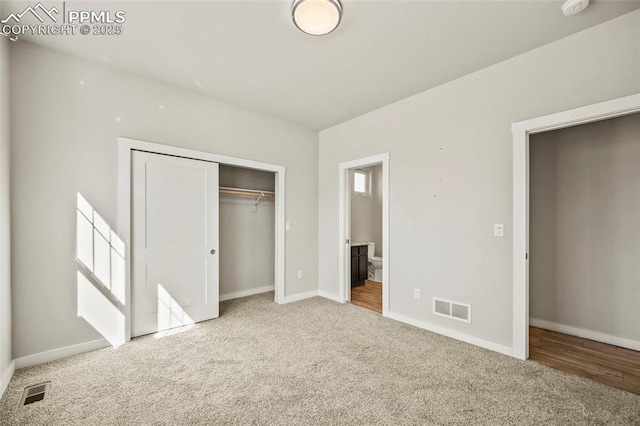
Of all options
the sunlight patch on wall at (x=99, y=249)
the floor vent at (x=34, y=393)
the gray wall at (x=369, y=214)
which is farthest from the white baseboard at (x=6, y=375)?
the gray wall at (x=369, y=214)

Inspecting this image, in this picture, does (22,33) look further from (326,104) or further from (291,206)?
(291,206)

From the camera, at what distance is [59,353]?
103 inches

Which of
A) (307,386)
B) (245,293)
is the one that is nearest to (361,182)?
(245,293)

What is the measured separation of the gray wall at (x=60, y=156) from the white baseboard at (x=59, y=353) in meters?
0.04

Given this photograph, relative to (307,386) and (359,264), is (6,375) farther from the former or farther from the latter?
(359,264)

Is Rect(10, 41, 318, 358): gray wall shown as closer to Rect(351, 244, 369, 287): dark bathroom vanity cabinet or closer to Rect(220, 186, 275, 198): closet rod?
Rect(220, 186, 275, 198): closet rod

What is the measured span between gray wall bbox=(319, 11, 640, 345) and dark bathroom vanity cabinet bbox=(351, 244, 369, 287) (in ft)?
5.41

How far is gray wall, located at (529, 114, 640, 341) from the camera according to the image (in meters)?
2.98

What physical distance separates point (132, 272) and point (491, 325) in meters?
3.86

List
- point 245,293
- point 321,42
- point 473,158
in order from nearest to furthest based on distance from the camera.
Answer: point 321,42 < point 473,158 < point 245,293

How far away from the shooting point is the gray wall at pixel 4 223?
2.22 meters

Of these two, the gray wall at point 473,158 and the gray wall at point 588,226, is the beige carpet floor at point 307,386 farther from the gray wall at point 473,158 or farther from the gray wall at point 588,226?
the gray wall at point 588,226

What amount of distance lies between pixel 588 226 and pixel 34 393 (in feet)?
18.1

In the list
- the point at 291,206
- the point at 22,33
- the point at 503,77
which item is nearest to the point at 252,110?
the point at 291,206
